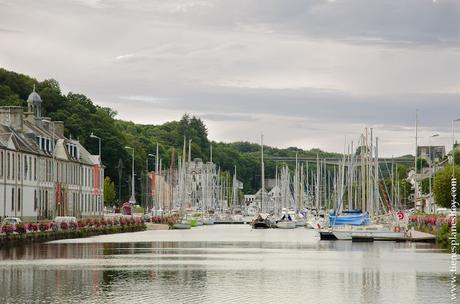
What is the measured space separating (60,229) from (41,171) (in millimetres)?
17109

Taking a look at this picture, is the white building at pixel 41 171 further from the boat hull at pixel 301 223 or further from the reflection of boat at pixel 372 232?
the boat hull at pixel 301 223

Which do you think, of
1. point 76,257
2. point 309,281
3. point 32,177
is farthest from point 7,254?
point 32,177

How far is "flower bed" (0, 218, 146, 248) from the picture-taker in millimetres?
66938

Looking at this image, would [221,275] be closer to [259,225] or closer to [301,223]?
[259,225]

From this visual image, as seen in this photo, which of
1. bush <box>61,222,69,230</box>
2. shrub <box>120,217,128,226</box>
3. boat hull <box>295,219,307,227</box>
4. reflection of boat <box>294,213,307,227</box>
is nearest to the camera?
bush <box>61,222,69,230</box>

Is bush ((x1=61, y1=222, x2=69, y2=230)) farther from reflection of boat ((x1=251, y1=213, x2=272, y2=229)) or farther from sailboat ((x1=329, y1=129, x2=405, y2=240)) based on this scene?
reflection of boat ((x1=251, y1=213, x2=272, y2=229))

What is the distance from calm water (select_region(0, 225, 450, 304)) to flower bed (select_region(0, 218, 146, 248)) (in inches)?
74.3

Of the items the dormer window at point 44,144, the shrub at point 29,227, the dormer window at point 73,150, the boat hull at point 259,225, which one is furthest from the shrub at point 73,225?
the boat hull at point 259,225

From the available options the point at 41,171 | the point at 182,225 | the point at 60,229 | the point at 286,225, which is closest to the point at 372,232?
the point at 60,229

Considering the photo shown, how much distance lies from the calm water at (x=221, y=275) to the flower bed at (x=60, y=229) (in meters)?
1.89

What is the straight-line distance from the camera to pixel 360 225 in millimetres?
87062

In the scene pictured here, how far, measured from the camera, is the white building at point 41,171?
3450 inches

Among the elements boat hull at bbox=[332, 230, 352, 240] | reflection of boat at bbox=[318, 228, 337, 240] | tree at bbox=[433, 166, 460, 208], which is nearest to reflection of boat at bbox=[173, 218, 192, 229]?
reflection of boat at bbox=[318, 228, 337, 240]

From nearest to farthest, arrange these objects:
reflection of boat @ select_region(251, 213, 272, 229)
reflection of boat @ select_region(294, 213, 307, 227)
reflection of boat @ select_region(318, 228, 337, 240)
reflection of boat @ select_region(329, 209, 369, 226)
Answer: reflection of boat @ select_region(318, 228, 337, 240)
reflection of boat @ select_region(329, 209, 369, 226)
reflection of boat @ select_region(251, 213, 272, 229)
reflection of boat @ select_region(294, 213, 307, 227)
